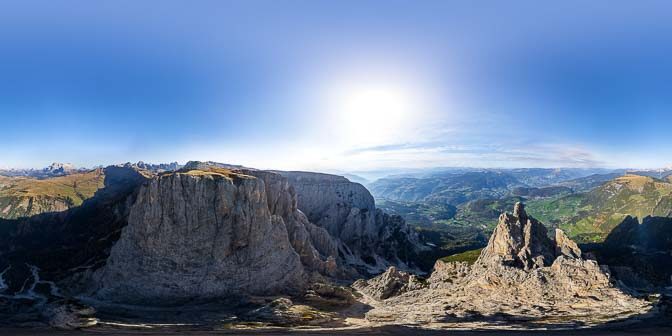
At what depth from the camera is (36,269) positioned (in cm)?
17338

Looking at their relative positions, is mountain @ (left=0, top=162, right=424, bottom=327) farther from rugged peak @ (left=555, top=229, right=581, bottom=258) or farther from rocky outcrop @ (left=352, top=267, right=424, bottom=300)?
rugged peak @ (left=555, top=229, right=581, bottom=258)

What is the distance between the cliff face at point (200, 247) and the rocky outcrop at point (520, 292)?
34367mm

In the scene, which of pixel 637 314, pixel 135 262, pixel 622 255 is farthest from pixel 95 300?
pixel 622 255

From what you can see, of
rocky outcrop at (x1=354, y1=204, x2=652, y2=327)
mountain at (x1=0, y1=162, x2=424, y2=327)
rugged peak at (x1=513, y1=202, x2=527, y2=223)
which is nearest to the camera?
rocky outcrop at (x1=354, y1=204, x2=652, y2=327)

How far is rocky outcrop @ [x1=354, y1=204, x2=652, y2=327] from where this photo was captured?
100875 millimetres

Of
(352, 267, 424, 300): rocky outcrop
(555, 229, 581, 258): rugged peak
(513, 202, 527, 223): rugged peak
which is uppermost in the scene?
(513, 202, 527, 223): rugged peak

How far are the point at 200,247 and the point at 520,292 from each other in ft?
279

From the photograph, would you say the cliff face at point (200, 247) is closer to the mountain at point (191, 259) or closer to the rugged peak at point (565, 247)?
the mountain at point (191, 259)

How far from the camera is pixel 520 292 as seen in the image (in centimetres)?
11238

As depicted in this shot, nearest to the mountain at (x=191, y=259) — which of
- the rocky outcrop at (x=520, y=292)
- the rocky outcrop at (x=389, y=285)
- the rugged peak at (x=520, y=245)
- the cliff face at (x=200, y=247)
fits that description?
the cliff face at (x=200, y=247)

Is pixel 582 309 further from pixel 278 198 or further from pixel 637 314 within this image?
pixel 278 198

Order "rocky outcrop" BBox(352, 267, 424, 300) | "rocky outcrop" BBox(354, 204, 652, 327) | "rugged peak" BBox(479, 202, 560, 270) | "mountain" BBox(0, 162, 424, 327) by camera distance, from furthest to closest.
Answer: "rocky outcrop" BBox(352, 267, 424, 300), "mountain" BBox(0, 162, 424, 327), "rugged peak" BBox(479, 202, 560, 270), "rocky outcrop" BBox(354, 204, 652, 327)

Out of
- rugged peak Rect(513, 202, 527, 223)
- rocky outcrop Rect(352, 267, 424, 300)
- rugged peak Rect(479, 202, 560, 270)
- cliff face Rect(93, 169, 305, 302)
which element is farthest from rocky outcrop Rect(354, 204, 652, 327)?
cliff face Rect(93, 169, 305, 302)

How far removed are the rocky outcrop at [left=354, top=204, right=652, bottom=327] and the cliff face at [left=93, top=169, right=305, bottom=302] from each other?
3437 cm
